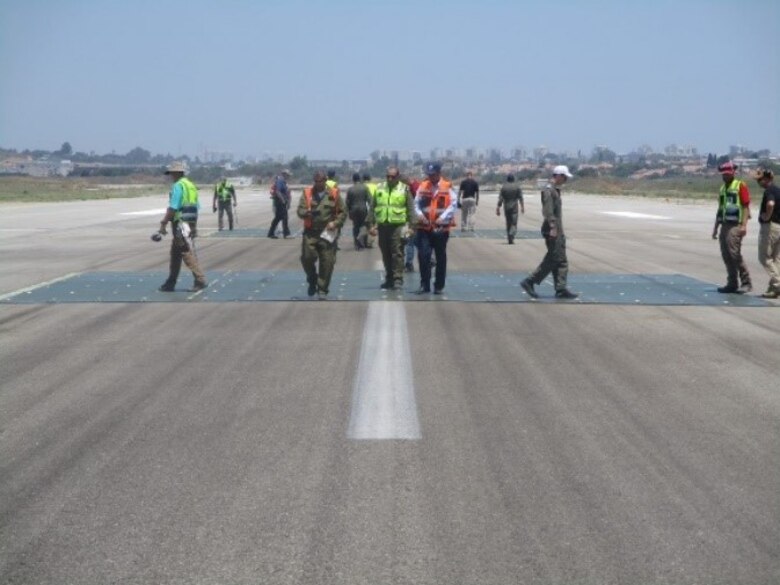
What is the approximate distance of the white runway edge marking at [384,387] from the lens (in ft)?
25.4

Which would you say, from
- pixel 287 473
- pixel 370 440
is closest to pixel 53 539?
pixel 287 473

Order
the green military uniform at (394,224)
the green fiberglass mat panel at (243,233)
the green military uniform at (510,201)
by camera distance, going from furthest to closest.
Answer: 1. the green fiberglass mat panel at (243,233)
2. the green military uniform at (510,201)
3. the green military uniform at (394,224)

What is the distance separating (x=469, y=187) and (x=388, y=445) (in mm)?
23562

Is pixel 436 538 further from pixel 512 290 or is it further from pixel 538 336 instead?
pixel 512 290

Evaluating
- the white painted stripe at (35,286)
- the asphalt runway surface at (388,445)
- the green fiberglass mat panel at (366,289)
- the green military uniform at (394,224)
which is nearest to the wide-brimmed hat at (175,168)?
the green fiberglass mat panel at (366,289)

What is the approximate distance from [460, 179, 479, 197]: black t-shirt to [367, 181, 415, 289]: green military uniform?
46.2 feet

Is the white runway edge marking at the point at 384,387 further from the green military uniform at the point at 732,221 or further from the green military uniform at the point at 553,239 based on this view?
the green military uniform at the point at 732,221

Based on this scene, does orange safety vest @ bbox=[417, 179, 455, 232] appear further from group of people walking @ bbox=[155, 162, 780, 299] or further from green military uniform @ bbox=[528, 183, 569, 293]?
green military uniform @ bbox=[528, 183, 569, 293]

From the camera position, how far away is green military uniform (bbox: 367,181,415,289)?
1622cm

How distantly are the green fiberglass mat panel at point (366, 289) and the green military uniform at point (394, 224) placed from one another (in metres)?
0.35

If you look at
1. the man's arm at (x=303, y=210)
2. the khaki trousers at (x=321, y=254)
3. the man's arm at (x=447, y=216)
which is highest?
the man's arm at (x=303, y=210)

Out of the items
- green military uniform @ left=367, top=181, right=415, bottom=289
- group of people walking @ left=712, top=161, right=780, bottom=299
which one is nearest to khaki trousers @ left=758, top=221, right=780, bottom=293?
group of people walking @ left=712, top=161, right=780, bottom=299

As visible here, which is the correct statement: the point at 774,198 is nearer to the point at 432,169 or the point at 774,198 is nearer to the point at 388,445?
the point at 432,169

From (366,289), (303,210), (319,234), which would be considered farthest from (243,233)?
(319,234)
